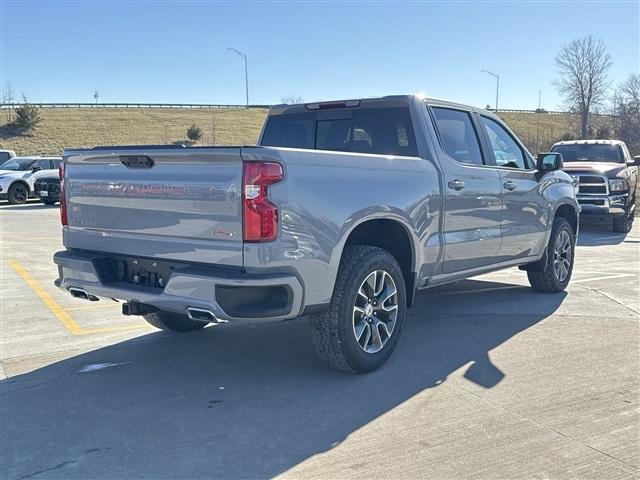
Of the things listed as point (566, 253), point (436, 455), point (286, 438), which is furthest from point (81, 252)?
point (566, 253)

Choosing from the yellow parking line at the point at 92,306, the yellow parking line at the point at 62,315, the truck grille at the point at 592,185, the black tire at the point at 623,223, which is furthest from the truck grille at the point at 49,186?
the black tire at the point at 623,223

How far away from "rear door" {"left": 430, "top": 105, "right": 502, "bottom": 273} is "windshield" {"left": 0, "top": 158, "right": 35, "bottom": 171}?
2069 cm

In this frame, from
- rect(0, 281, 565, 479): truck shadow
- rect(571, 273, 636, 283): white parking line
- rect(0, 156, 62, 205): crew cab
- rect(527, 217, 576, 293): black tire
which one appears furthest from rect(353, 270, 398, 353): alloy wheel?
rect(0, 156, 62, 205): crew cab

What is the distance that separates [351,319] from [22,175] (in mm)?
20768

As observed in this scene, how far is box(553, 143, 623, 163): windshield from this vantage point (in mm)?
15273

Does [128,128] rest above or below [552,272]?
above

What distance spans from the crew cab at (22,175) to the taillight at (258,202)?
20542 millimetres

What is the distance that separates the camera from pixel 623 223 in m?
14.4

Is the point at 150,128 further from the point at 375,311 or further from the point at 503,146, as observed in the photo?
the point at 375,311

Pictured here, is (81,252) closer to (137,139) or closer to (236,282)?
(236,282)

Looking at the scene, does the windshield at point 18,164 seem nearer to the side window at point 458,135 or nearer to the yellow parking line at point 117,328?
the yellow parking line at point 117,328

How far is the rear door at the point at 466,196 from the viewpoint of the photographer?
17.9ft

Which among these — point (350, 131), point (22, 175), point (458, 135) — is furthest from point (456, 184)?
point (22, 175)

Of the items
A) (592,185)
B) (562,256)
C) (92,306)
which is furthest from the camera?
(592,185)
